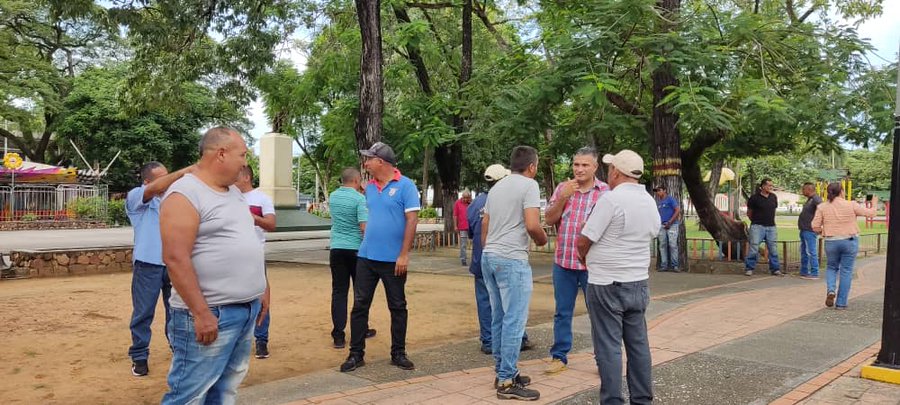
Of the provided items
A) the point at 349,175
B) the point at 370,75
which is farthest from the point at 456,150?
the point at 349,175

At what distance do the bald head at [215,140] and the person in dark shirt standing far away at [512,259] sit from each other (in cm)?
218

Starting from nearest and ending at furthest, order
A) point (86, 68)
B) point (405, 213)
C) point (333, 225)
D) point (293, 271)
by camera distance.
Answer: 1. point (405, 213)
2. point (333, 225)
3. point (293, 271)
4. point (86, 68)

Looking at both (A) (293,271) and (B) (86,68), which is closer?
(A) (293,271)

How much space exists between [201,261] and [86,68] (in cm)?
3958

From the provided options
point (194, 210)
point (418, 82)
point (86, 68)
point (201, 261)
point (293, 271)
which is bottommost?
point (293, 271)

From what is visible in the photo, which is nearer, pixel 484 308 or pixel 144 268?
pixel 144 268

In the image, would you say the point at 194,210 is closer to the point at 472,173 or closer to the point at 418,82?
the point at 418,82

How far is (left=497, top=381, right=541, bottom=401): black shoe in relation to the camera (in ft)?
14.2

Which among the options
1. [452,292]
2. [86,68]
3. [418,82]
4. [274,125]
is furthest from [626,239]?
[86,68]

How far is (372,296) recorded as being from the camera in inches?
202

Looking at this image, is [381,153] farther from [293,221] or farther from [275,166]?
[293,221]

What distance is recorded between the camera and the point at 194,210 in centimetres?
267

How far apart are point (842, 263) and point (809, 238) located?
3.69 m

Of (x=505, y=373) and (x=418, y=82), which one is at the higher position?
(x=418, y=82)
